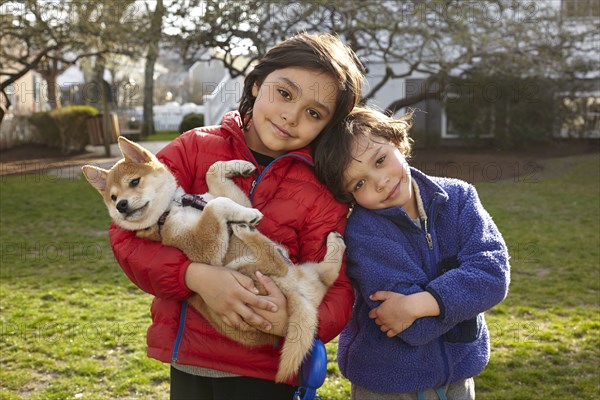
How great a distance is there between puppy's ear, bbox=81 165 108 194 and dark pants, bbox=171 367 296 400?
944 mm

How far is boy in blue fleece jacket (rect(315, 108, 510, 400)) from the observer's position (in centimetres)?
254

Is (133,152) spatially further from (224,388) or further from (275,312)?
(224,388)

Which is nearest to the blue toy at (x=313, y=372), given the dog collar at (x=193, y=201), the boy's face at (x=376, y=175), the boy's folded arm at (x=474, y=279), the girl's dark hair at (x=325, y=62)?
the boy's folded arm at (x=474, y=279)

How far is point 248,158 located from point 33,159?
1885cm

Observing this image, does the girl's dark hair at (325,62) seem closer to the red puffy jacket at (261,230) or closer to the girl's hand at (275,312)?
the red puffy jacket at (261,230)

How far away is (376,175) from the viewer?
2713 mm

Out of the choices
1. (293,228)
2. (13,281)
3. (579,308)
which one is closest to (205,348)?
(293,228)

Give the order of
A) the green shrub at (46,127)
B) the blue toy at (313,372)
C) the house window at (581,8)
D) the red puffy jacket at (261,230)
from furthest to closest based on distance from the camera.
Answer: the green shrub at (46,127)
the house window at (581,8)
the red puffy jacket at (261,230)
the blue toy at (313,372)

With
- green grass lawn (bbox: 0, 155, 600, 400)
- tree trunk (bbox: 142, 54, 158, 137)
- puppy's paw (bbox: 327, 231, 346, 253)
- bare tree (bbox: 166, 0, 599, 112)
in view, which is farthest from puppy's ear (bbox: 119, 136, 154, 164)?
tree trunk (bbox: 142, 54, 158, 137)

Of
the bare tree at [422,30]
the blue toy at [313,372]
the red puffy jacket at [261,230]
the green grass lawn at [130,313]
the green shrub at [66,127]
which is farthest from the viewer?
the green shrub at [66,127]

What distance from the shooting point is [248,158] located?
110 inches

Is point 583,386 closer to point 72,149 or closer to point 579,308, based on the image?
point 579,308

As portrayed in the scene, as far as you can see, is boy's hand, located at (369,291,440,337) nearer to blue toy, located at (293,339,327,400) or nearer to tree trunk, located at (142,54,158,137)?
blue toy, located at (293,339,327,400)

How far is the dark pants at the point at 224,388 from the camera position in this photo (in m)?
2.62
